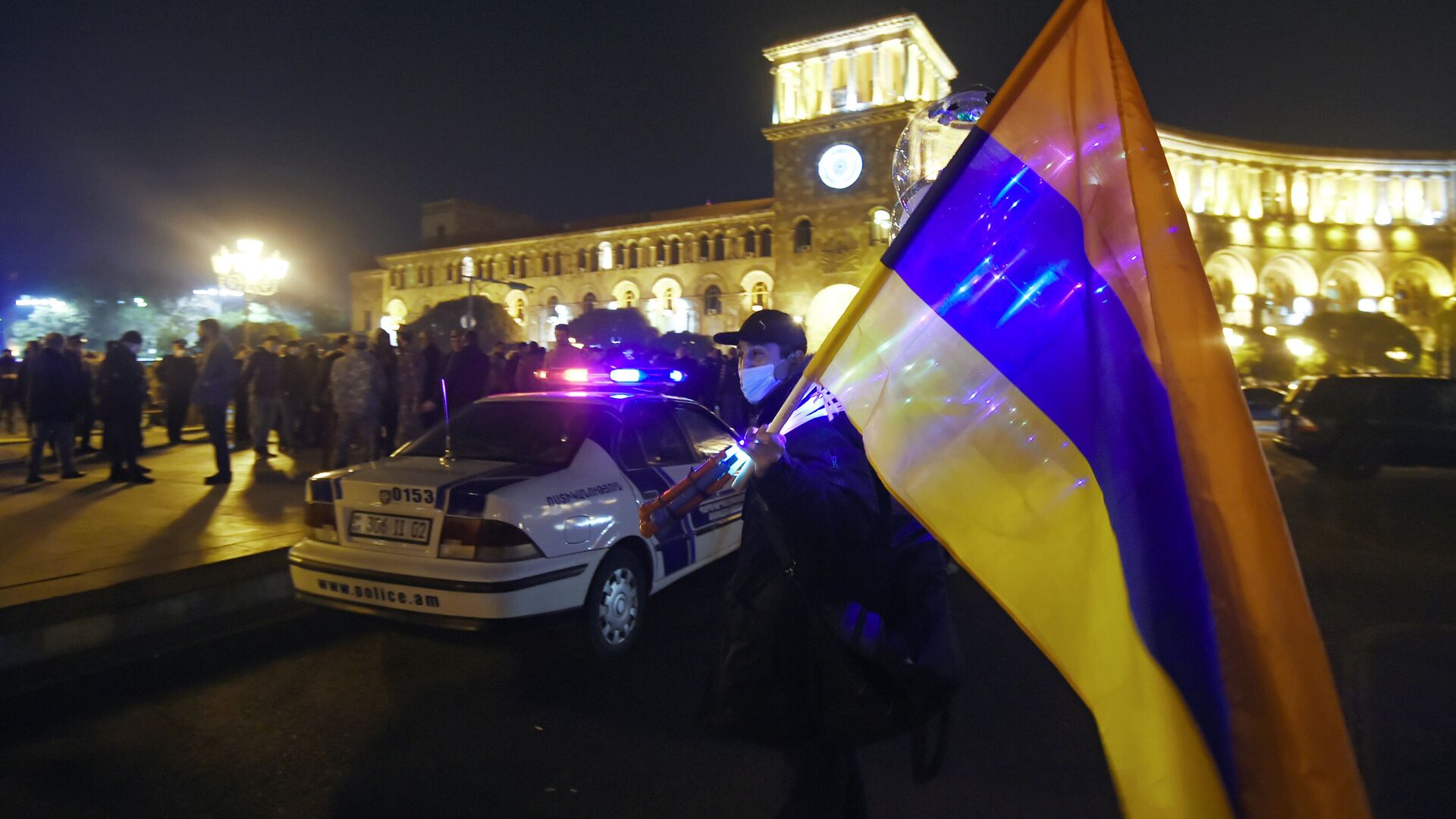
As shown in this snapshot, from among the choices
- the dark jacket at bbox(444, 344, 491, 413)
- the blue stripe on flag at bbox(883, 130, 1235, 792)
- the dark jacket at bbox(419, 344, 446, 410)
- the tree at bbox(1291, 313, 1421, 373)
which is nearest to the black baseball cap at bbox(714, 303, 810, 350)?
the blue stripe on flag at bbox(883, 130, 1235, 792)

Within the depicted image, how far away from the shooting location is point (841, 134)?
49.5 meters

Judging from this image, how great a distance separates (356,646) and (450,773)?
1.94 metres

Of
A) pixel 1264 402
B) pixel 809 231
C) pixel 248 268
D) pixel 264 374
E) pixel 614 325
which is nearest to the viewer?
pixel 264 374

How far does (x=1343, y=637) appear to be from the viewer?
5266 millimetres

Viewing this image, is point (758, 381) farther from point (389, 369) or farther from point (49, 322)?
point (49, 322)

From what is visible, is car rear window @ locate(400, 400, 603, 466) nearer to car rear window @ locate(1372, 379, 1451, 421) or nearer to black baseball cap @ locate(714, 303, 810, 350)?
black baseball cap @ locate(714, 303, 810, 350)

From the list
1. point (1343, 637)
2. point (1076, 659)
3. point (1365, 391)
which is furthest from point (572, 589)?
point (1365, 391)

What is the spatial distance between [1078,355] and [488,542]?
3.29 metres

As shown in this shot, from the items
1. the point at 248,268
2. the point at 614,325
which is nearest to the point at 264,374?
the point at 248,268

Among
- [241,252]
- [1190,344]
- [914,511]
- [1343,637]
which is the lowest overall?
[1343,637]

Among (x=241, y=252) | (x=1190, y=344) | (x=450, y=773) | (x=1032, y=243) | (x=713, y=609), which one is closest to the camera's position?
(x=1190, y=344)

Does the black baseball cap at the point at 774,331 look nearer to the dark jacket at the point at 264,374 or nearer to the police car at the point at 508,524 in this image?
the police car at the point at 508,524

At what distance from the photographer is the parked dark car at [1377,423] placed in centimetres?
1243

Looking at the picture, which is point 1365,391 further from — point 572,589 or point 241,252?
point 241,252
